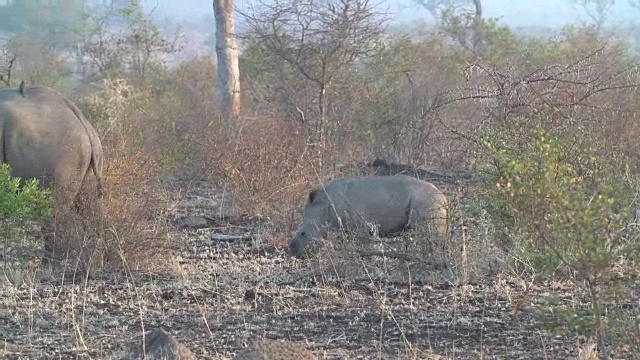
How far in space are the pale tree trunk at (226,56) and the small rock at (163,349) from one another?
1262 cm

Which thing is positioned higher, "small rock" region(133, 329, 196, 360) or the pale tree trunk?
the pale tree trunk

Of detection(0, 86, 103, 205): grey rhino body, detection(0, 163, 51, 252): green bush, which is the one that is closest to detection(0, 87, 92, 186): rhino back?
detection(0, 86, 103, 205): grey rhino body

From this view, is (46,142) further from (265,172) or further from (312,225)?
(265,172)

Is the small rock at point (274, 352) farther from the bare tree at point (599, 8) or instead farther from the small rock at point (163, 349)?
the bare tree at point (599, 8)

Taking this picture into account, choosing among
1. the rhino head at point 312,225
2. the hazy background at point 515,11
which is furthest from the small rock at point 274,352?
the hazy background at point 515,11

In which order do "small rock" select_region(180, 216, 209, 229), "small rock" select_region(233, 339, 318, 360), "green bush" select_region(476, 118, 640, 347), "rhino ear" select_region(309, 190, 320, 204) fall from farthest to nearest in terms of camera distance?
"small rock" select_region(180, 216, 209, 229)
"rhino ear" select_region(309, 190, 320, 204)
"small rock" select_region(233, 339, 318, 360)
"green bush" select_region(476, 118, 640, 347)

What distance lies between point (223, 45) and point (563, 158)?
11.8 meters

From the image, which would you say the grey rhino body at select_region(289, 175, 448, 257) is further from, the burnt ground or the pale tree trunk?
the pale tree trunk

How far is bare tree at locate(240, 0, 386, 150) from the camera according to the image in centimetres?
1498

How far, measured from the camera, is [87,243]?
8781 millimetres

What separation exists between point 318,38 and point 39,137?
6311 mm

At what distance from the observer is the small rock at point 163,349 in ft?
19.2

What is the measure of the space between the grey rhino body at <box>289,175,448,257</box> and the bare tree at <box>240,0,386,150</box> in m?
4.46

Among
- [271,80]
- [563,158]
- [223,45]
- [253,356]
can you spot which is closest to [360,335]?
[253,356]
